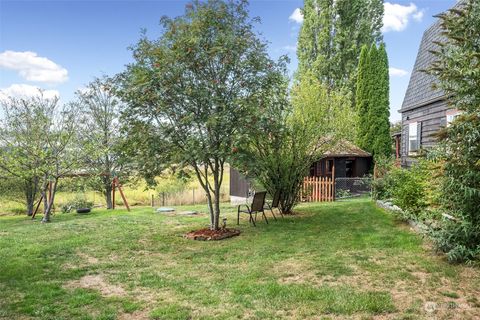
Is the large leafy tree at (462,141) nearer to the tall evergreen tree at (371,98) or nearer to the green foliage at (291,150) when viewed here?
the green foliage at (291,150)

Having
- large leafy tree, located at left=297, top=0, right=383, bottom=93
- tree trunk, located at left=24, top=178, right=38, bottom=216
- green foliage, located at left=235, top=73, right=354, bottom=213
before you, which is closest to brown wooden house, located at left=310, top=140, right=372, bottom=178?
green foliage, located at left=235, top=73, right=354, bottom=213

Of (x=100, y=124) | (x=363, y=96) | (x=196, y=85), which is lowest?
(x=196, y=85)

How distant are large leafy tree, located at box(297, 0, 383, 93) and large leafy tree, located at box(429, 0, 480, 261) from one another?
75.3 ft

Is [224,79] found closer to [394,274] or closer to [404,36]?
[394,274]

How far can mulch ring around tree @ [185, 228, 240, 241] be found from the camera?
7790 mm

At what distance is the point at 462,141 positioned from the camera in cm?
523

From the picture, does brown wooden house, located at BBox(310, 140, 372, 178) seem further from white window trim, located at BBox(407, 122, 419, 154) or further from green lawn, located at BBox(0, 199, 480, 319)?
green lawn, located at BBox(0, 199, 480, 319)

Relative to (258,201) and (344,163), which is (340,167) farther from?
(258,201)

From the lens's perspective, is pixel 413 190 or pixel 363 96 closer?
pixel 413 190

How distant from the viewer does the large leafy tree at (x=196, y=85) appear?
291 inches

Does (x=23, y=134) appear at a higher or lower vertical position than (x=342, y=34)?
lower

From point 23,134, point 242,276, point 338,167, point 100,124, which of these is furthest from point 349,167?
point 242,276

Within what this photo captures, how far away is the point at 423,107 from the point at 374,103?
10.2 metres

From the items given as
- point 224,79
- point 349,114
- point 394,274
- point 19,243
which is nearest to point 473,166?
point 394,274
